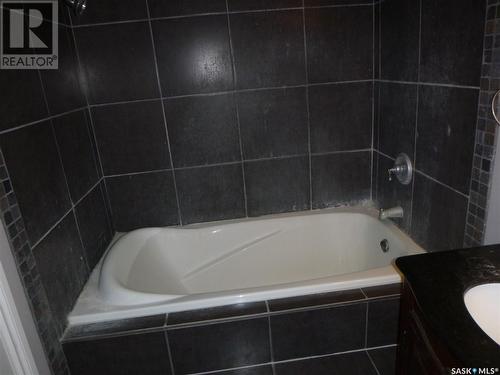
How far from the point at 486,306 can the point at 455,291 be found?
13 centimetres

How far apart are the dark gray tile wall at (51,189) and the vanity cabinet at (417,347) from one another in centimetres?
110

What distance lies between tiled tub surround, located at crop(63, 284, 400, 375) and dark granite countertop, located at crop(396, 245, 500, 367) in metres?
0.48

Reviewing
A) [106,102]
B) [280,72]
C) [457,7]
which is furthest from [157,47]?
[457,7]

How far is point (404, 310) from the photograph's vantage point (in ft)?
3.19

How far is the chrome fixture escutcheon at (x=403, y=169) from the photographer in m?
1.63

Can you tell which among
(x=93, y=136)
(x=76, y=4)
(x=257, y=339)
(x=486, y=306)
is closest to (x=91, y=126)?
(x=93, y=136)

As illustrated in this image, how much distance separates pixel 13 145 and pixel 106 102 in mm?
818

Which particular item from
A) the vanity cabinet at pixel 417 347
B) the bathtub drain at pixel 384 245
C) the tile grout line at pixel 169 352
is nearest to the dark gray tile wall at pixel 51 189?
the tile grout line at pixel 169 352

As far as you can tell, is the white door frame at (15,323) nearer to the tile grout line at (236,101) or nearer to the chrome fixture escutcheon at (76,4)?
the chrome fixture escutcheon at (76,4)

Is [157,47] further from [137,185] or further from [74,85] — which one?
[137,185]

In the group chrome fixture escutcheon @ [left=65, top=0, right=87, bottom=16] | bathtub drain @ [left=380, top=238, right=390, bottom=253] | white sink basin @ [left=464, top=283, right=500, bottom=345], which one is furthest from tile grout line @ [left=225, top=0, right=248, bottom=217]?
white sink basin @ [left=464, top=283, right=500, bottom=345]

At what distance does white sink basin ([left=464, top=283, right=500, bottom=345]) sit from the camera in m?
0.85

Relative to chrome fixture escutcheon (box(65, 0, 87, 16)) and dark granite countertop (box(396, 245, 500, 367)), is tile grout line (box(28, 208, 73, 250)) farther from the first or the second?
dark granite countertop (box(396, 245, 500, 367))

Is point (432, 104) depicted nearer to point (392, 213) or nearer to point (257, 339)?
point (392, 213)
